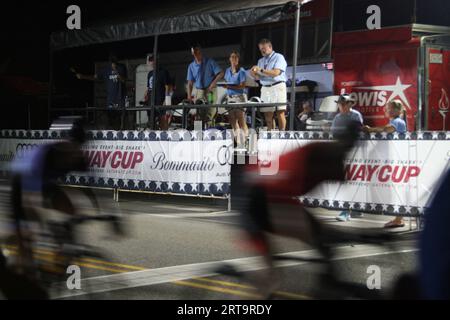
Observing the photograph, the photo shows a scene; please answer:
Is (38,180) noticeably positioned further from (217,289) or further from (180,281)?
(217,289)

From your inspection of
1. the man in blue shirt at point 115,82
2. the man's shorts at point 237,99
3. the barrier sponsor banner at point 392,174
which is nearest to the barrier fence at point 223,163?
the barrier sponsor banner at point 392,174

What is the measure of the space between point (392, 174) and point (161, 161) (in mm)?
5119

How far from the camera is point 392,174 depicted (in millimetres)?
12070

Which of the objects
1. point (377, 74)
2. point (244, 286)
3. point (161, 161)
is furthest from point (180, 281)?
point (377, 74)

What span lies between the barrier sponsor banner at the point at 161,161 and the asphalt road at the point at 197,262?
1.15 metres

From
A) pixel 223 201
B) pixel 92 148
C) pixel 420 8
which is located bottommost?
pixel 223 201

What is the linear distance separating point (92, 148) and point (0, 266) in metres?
10.3

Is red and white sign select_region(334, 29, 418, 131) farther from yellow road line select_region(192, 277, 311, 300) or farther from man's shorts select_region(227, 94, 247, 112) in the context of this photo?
yellow road line select_region(192, 277, 311, 300)

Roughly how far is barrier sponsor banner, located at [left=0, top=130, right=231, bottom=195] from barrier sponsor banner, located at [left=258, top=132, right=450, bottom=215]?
2216 mm

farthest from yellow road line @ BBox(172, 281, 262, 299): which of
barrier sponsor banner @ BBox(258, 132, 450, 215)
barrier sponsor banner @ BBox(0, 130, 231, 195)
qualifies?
barrier sponsor banner @ BBox(0, 130, 231, 195)

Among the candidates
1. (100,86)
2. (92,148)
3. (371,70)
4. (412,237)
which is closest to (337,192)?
(412,237)

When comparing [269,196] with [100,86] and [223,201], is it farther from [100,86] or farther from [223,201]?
[100,86]

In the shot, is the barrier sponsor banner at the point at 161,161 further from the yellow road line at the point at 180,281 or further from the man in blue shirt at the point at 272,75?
the yellow road line at the point at 180,281
